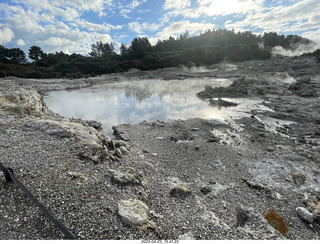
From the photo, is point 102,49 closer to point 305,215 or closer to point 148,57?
point 148,57

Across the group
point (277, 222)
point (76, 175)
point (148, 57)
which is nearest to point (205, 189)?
point (277, 222)

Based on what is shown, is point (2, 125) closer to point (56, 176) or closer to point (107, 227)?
point (56, 176)

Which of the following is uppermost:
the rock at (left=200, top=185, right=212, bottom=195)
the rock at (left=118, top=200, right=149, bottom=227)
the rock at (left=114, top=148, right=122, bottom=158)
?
the rock at (left=118, top=200, right=149, bottom=227)

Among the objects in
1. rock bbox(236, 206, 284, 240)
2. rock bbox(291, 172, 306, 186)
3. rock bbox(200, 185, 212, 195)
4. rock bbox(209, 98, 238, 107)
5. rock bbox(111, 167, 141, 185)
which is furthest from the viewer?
rock bbox(209, 98, 238, 107)

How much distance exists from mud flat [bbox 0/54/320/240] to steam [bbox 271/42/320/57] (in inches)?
2741

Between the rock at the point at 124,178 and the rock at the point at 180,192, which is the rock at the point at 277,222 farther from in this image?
the rock at the point at 124,178

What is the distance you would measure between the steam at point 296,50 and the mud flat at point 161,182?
69.6 metres

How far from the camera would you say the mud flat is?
3.46 m

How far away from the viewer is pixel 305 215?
4605 millimetres

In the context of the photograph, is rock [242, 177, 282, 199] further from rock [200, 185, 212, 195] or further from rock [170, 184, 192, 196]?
rock [170, 184, 192, 196]

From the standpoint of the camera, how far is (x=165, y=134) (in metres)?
10.7

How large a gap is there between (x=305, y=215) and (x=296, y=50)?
88.3 meters

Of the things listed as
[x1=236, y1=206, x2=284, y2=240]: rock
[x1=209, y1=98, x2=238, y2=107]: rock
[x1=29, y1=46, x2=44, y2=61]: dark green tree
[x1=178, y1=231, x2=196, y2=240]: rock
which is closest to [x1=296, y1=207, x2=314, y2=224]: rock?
[x1=236, y1=206, x2=284, y2=240]: rock

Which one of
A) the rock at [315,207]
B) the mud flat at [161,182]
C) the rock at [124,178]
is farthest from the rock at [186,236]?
the rock at [315,207]
